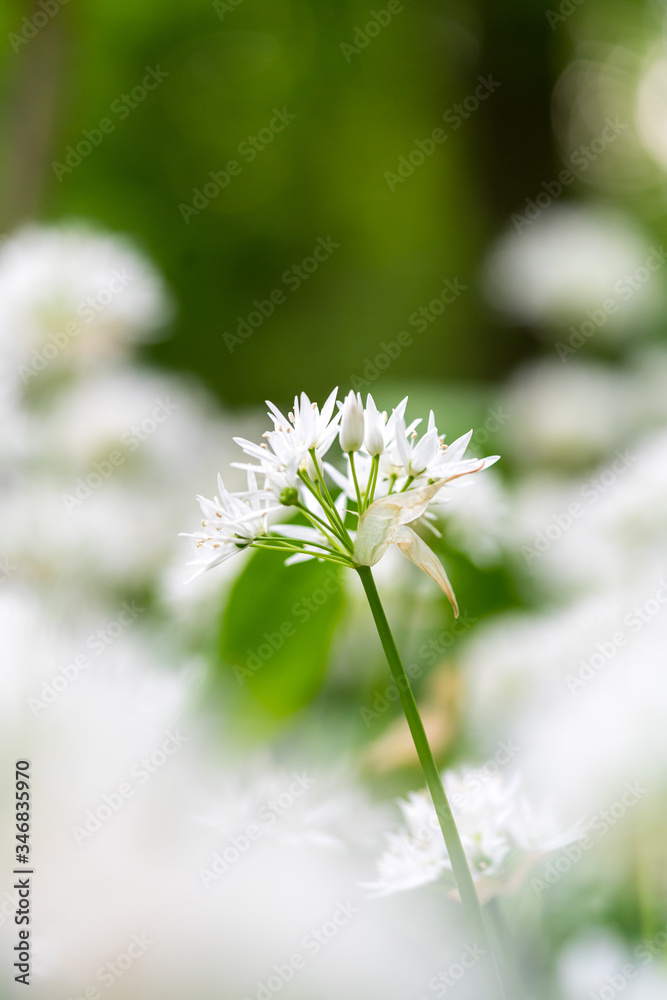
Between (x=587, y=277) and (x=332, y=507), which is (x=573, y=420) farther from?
(x=332, y=507)

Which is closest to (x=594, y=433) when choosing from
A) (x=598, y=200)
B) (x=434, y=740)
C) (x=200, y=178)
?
(x=434, y=740)

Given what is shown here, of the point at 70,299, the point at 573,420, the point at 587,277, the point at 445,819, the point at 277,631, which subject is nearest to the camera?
the point at 445,819

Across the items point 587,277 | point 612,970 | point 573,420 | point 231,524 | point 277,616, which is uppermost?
point 587,277

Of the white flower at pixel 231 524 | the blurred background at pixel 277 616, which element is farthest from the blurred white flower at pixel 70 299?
the white flower at pixel 231 524

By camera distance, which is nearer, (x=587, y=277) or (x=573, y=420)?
(x=573, y=420)

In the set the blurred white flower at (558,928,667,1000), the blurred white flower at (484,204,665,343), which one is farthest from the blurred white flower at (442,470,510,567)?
the blurred white flower at (484,204,665,343)

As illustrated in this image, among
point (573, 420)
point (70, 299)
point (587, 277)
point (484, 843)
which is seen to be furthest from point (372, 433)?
point (587, 277)

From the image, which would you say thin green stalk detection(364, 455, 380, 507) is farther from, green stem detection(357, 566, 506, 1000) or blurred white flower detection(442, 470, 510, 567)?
blurred white flower detection(442, 470, 510, 567)

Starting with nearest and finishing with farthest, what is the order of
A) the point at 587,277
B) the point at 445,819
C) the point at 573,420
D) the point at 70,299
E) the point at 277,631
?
the point at 445,819 → the point at 277,631 → the point at 70,299 → the point at 573,420 → the point at 587,277
